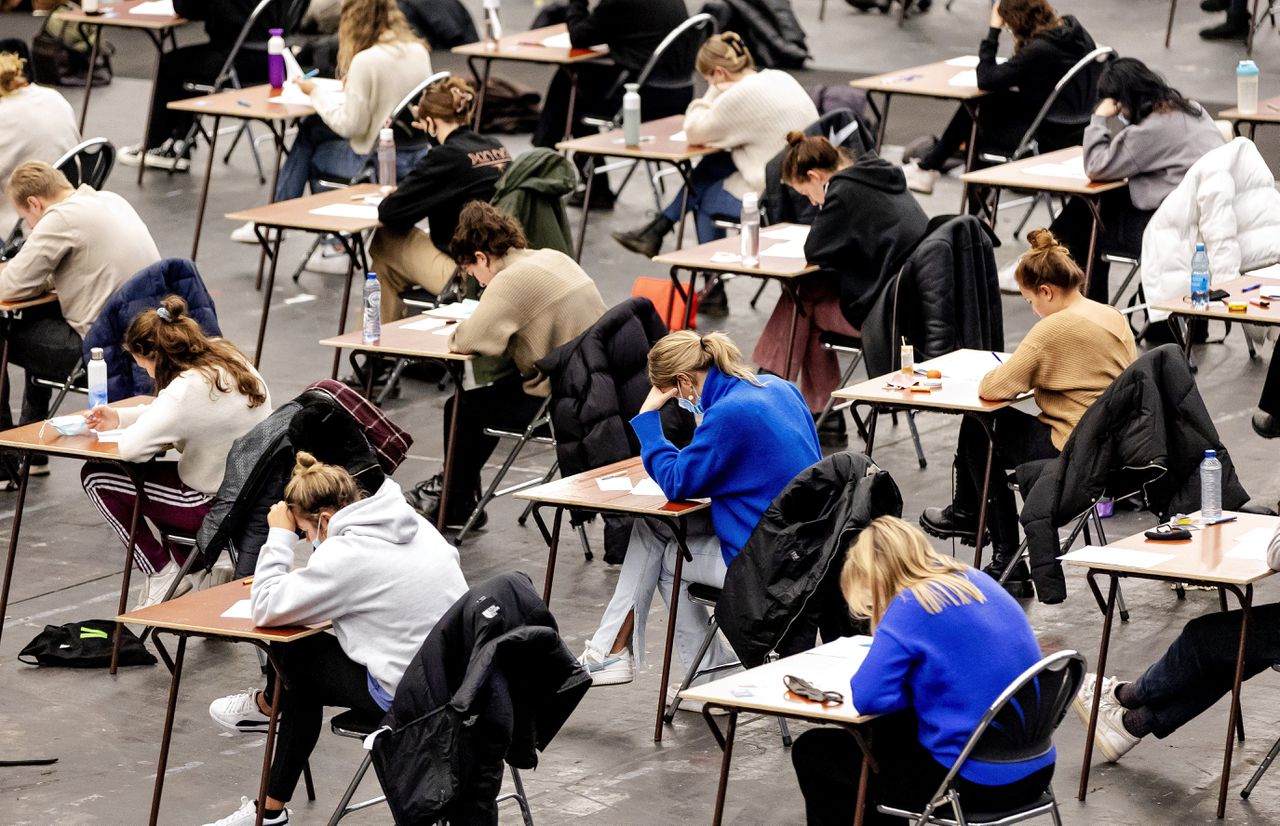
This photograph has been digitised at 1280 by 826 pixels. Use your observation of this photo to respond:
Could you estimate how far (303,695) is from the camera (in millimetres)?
5695

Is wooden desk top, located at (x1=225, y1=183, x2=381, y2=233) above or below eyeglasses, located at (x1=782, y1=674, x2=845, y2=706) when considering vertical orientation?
below

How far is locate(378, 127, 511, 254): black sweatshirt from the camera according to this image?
937cm

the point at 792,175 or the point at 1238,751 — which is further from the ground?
the point at 792,175

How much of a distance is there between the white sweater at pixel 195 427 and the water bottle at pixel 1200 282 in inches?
130

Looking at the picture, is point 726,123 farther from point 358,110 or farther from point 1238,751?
point 1238,751

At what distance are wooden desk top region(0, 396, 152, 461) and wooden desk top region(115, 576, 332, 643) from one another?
1.18m

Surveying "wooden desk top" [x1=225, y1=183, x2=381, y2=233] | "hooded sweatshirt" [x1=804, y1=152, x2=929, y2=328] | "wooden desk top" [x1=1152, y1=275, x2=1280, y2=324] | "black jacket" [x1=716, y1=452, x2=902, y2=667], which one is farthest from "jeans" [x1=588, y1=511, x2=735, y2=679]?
"wooden desk top" [x1=225, y1=183, x2=381, y2=233]

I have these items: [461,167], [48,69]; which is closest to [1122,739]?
[461,167]

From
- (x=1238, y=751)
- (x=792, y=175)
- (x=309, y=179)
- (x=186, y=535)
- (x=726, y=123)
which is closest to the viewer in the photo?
(x=1238, y=751)

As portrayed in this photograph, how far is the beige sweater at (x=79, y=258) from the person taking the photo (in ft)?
28.1

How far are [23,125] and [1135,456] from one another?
591 centimetres

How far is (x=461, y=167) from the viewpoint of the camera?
30.8 ft

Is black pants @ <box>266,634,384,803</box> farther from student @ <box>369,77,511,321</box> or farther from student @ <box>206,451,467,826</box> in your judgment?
student @ <box>369,77,511,321</box>

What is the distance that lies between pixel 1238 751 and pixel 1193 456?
0.88 meters
